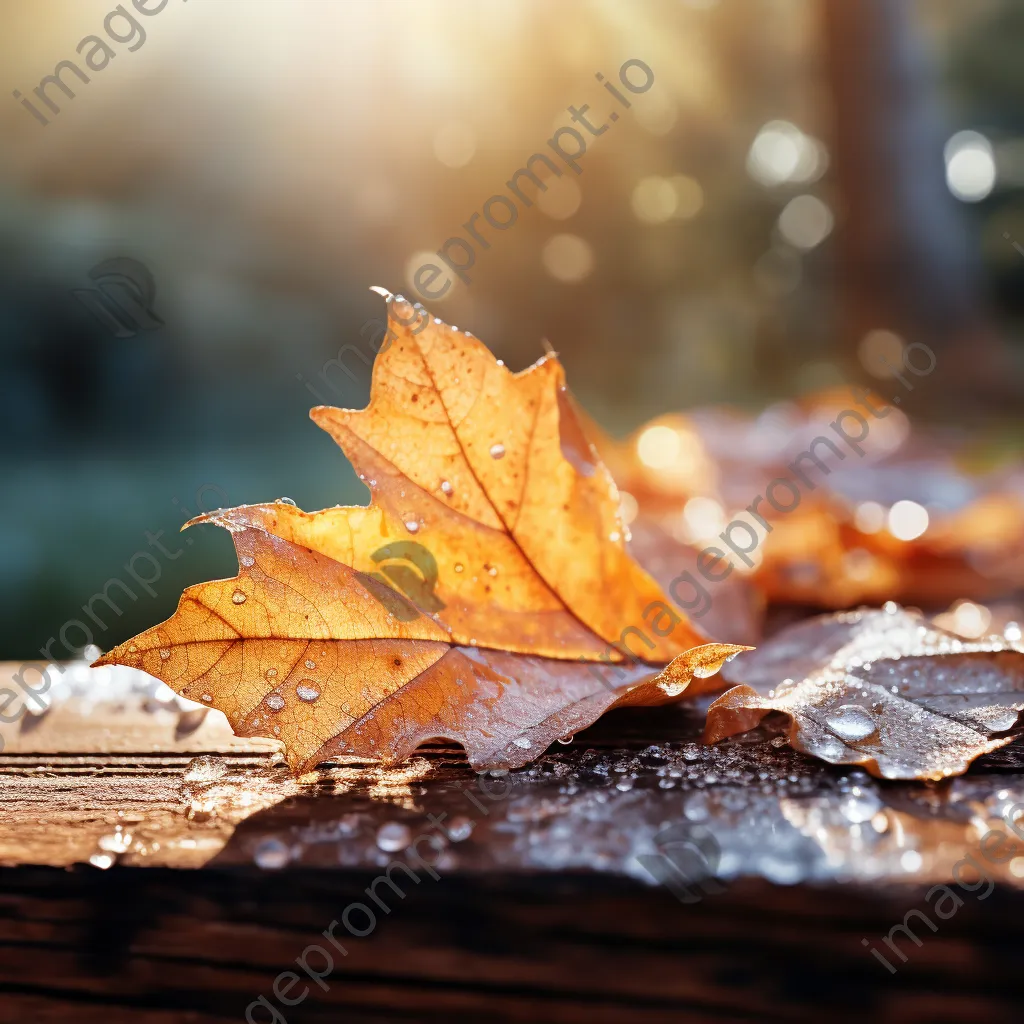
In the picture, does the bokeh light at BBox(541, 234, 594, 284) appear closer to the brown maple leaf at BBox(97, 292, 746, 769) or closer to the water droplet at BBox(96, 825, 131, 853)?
the brown maple leaf at BBox(97, 292, 746, 769)

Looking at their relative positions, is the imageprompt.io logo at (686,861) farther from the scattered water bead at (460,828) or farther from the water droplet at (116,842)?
the water droplet at (116,842)

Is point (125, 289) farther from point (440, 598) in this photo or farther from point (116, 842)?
point (116, 842)

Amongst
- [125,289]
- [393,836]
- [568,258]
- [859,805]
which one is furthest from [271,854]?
[568,258]

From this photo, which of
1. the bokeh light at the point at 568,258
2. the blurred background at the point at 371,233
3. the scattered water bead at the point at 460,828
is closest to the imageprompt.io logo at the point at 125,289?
the blurred background at the point at 371,233

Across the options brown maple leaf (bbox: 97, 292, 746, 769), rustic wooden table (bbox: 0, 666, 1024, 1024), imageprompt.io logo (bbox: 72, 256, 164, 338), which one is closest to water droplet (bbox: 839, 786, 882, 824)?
rustic wooden table (bbox: 0, 666, 1024, 1024)

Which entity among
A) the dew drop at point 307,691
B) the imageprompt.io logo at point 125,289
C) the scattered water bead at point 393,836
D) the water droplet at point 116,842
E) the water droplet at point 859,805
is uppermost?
the water droplet at point 859,805

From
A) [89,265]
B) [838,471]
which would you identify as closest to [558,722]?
[838,471]
